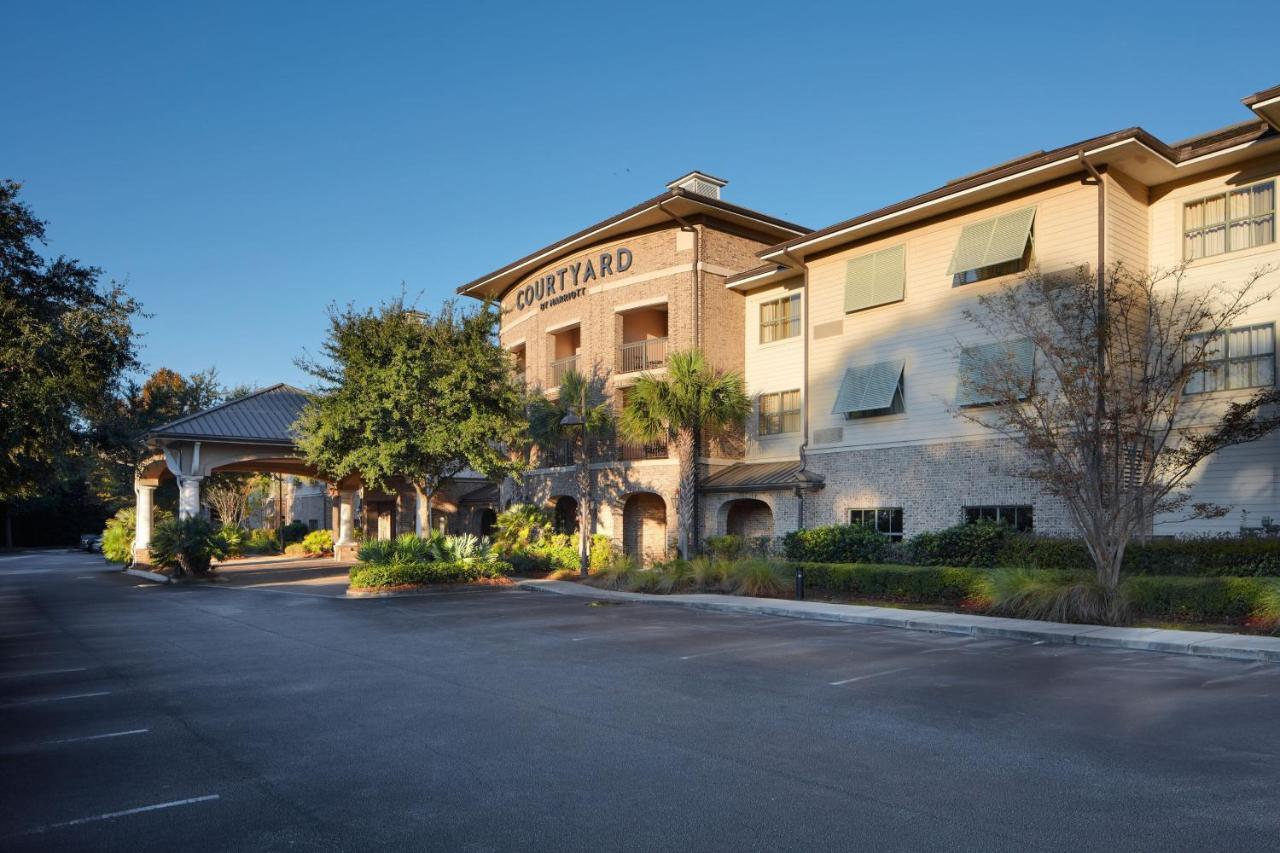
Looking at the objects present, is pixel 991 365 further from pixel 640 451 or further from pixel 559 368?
pixel 559 368

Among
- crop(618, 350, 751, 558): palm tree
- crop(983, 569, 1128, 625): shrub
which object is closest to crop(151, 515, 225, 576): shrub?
crop(618, 350, 751, 558): palm tree

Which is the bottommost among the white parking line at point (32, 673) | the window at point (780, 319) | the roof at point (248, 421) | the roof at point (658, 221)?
the white parking line at point (32, 673)

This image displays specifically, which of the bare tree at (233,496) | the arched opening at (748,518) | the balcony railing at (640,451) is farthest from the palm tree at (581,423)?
the bare tree at (233,496)

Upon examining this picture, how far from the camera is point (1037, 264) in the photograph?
21.3m

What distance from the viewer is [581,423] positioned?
87.1 feet

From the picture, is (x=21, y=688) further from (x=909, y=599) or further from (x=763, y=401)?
(x=763, y=401)

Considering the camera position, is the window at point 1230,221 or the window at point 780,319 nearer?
the window at point 1230,221

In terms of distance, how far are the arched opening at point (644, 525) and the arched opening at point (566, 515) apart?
110 inches

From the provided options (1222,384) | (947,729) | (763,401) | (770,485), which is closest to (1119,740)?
(947,729)

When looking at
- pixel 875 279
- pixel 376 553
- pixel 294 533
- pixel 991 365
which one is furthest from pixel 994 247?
pixel 294 533

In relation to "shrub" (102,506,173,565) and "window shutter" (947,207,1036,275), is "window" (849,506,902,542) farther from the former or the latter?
"shrub" (102,506,173,565)

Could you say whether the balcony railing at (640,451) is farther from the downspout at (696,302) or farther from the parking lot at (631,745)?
the parking lot at (631,745)

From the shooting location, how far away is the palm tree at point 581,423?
2864 cm

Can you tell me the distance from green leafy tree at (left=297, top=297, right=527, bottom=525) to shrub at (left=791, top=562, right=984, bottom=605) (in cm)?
980
